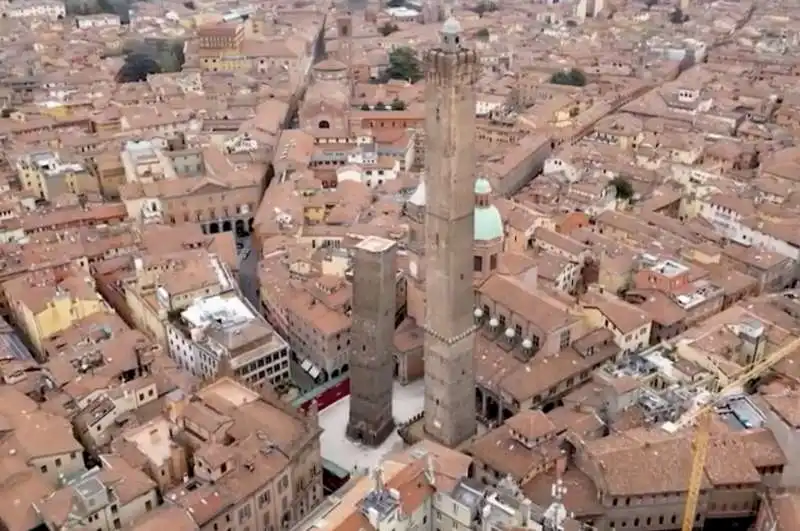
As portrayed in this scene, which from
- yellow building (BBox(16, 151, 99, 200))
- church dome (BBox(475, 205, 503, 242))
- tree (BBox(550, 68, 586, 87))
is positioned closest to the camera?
church dome (BBox(475, 205, 503, 242))

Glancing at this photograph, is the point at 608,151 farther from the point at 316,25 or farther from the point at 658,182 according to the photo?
the point at 316,25

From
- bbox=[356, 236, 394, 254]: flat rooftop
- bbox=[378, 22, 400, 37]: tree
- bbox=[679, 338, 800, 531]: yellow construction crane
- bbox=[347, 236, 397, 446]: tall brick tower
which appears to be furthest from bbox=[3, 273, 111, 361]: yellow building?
bbox=[378, 22, 400, 37]: tree

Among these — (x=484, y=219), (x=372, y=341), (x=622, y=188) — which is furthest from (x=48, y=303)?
(x=622, y=188)

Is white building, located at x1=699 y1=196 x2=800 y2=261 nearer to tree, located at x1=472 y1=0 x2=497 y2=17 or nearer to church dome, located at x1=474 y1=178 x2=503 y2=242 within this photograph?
church dome, located at x1=474 y1=178 x2=503 y2=242

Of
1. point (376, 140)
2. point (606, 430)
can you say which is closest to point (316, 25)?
point (376, 140)

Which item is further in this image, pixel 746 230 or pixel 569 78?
pixel 569 78

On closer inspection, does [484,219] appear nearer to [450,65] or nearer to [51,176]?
[450,65]
